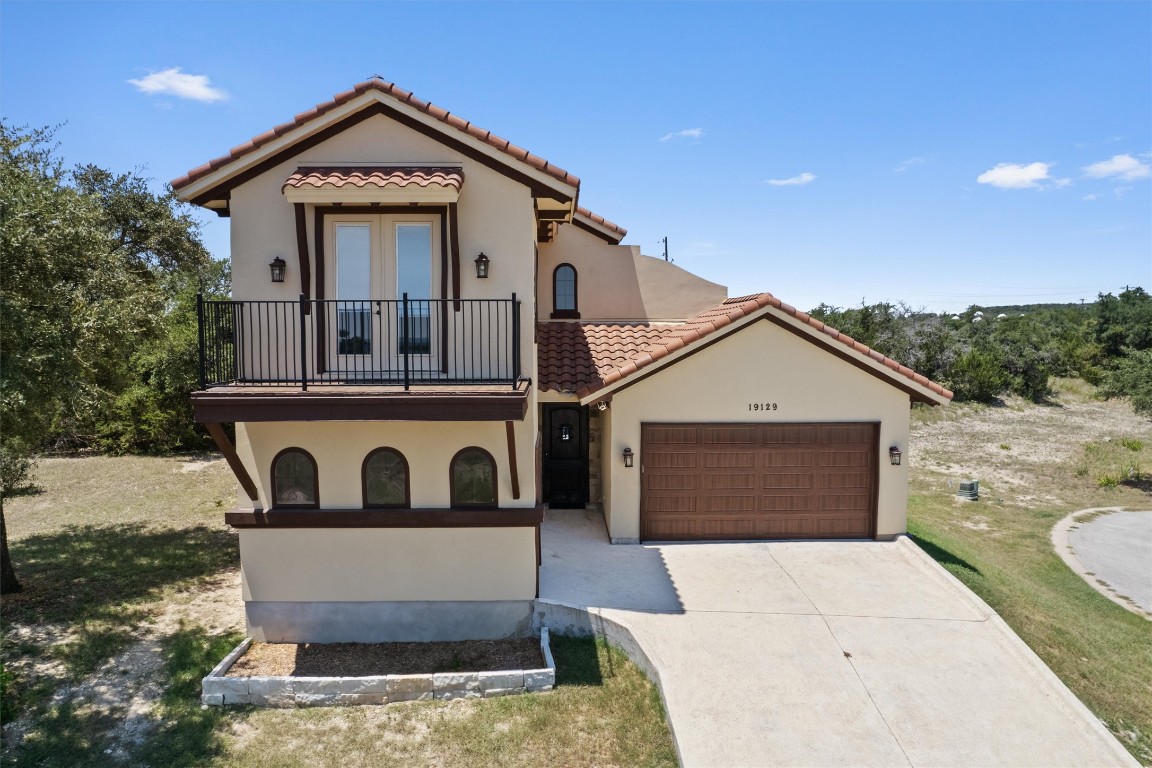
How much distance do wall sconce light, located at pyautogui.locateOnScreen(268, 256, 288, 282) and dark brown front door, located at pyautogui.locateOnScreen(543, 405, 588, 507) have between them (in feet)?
21.4

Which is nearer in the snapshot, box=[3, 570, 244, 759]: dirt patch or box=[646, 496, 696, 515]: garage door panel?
box=[3, 570, 244, 759]: dirt patch

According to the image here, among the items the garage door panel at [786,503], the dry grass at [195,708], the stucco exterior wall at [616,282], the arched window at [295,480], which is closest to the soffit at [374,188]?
the arched window at [295,480]

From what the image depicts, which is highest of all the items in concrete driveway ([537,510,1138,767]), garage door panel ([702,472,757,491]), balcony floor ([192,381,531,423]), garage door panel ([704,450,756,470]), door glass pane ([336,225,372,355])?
door glass pane ([336,225,372,355])

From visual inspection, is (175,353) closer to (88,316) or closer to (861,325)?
(88,316)

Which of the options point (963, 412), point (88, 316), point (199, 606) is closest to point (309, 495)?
point (199, 606)

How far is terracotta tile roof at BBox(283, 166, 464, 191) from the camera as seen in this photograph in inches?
354

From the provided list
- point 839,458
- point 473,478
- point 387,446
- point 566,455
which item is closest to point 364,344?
point 387,446

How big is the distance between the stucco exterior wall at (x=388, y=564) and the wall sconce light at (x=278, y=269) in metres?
3.74

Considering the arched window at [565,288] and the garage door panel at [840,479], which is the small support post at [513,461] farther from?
the arched window at [565,288]

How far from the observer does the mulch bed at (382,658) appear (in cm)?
925

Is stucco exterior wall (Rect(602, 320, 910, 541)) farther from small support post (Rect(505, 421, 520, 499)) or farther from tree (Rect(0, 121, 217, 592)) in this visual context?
tree (Rect(0, 121, 217, 592))

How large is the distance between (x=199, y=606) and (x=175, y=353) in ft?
46.9

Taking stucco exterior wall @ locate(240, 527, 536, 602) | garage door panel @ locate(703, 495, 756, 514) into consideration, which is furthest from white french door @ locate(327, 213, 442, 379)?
garage door panel @ locate(703, 495, 756, 514)

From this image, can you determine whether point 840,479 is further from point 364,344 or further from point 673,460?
point 364,344
